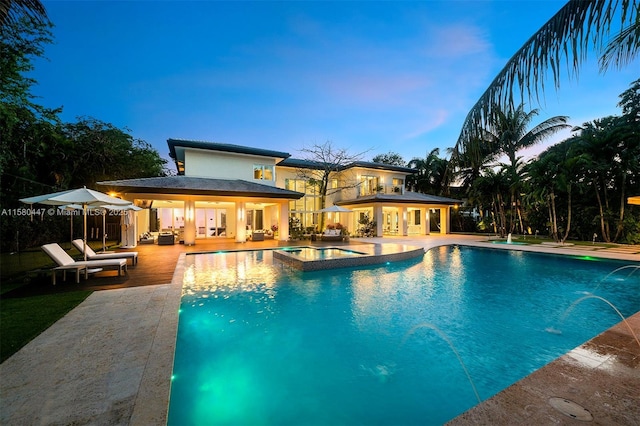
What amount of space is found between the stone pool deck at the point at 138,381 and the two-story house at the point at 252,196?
1329 centimetres

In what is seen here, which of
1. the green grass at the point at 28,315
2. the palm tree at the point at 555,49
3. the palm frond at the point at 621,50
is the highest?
the palm frond at the point at 621,50

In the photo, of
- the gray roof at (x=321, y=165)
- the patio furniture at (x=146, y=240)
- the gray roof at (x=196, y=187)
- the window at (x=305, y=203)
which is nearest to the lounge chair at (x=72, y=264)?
the gray roof at (x=196, y=187)

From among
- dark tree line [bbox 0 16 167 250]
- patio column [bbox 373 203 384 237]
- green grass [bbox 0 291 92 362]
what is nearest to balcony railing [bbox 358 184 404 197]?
patio column [bbox 373 203 384 237]

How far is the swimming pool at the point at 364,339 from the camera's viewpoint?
11.9ft

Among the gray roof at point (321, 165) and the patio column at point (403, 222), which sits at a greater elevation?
the gray roof at point (321, 165)

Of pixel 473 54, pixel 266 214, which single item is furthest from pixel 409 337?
pixel 266 214

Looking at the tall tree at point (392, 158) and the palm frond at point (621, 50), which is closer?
the palm frond at point (621, 50)

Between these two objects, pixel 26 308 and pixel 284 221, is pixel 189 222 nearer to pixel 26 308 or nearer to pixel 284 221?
pixel 284 221

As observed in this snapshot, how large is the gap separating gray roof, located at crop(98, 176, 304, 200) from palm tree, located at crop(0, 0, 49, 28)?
13573 millimetres

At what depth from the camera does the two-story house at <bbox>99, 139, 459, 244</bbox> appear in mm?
17438

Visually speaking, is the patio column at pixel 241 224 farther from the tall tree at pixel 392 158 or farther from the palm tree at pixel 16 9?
the tall tree at pixel 392 158

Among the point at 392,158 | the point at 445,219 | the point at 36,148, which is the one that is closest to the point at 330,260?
the point at 445,219

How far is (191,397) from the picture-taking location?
12.0ft

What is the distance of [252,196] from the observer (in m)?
18.4
